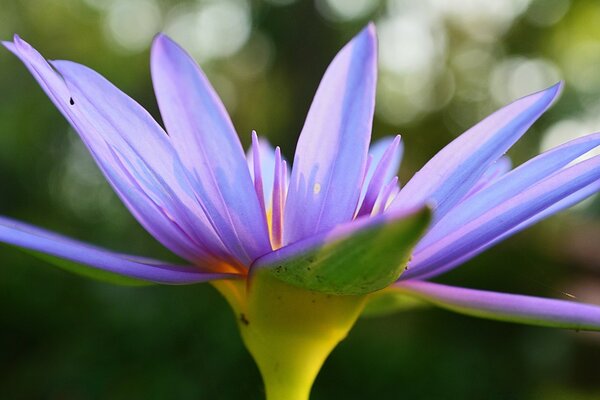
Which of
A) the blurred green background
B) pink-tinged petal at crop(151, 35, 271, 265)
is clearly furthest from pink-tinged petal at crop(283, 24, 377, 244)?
the blurred green background

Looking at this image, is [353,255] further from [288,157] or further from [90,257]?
[288,157]

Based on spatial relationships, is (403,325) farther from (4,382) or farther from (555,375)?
(4,382)

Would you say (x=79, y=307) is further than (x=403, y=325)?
No

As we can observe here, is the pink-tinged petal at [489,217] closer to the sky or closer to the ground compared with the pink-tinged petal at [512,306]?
closer to the sky

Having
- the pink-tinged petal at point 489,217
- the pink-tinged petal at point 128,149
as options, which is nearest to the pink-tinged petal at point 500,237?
the pink-tinged petal at point 489,217

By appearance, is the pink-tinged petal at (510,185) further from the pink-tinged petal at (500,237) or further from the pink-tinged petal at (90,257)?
the pink-tinged petal at (90,257)

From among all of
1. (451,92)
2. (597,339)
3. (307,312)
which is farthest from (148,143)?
(451,92)

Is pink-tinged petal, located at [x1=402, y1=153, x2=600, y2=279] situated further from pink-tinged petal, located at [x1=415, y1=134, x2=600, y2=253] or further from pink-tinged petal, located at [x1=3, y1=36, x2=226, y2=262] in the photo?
pink-tinged petal, located at [x1=3, y1=36, x2=226, y2=262]
